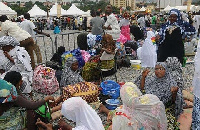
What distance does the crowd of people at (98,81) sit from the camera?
2455 mm

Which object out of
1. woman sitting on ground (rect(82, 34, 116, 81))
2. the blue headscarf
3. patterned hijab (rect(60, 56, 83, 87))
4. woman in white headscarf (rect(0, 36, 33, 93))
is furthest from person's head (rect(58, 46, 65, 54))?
the blue headscarf

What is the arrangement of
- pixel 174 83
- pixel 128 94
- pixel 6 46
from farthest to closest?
1. pixel 6 46
2. pixel 174 83
3. pixel 128 94

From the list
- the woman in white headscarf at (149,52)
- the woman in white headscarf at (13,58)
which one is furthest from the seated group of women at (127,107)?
the woman in white headscarf at (149,52)

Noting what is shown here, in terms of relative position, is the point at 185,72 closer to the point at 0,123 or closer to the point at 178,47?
the point at 178,47

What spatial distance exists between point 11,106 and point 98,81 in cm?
303

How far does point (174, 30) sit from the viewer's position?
454 centimetres

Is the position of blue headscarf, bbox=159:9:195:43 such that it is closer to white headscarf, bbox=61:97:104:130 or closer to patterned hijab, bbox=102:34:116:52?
patterned hijab, bbox=102:34:116:52

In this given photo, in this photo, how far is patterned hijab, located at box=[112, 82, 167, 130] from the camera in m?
2.41

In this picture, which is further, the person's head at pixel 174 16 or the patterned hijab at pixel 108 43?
the patterned hijab at pixel 108 43

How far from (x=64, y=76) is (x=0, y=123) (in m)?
1.77

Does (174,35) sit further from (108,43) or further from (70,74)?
(70,74)

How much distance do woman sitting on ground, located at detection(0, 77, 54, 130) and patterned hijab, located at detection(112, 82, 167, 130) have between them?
110cm

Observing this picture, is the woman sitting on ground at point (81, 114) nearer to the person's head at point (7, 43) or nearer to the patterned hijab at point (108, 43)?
the person's head at point (7, 43)

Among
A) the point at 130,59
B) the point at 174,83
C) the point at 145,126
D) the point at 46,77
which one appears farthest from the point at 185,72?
the point at 145,126
